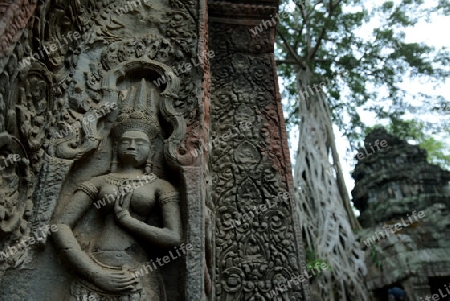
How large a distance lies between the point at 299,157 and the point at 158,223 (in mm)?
5496

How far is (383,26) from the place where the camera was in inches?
357

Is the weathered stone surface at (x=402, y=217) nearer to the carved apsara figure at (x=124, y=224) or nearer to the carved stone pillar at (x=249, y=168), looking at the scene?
the carved stone pillar at (x=249, y=168)

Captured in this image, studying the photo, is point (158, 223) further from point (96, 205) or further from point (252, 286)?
point (252, 286)

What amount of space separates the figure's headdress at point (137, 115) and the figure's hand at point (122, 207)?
0.53 meters

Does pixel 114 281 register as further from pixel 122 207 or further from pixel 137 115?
pixel 137 115

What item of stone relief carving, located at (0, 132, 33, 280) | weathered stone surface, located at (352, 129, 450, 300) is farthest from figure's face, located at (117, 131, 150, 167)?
weathered stone surface, located at (352, 129, 450, 300)

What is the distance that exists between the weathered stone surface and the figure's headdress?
5556 mm

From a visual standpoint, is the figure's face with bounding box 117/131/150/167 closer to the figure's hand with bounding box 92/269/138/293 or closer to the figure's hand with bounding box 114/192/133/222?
the figure's hand with bounding box 114/192/133/222

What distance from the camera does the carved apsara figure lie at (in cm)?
213

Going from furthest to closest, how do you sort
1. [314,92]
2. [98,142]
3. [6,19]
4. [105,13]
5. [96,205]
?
[314,92]
[105,13]
[98,142]
[96,205]
[6,19]

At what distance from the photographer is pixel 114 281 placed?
2113 mm

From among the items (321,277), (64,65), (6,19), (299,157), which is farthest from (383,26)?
(6,19)

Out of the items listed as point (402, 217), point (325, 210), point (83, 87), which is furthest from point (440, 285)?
point (83, 87)

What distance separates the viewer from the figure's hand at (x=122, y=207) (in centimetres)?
239
